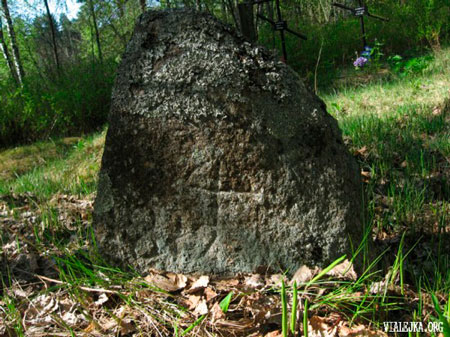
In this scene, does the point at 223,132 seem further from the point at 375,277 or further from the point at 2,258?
the point at 2,258

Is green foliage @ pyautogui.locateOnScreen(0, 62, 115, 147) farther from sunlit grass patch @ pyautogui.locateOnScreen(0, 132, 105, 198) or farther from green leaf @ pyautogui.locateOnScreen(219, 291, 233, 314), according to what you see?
green leaf @ pyautogui.locateOnScreen(219, 291, 233, 314)

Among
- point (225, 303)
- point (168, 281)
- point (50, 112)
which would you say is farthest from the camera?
point (50, 112)

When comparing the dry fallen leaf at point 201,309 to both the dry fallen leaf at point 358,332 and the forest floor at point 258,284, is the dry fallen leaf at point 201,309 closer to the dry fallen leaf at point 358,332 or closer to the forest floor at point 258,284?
the forest floor at point 258,284

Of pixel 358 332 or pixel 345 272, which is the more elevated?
pixel 345 272

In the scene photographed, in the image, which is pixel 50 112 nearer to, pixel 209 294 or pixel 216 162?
pixel 216 162

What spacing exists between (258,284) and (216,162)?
1.72ft

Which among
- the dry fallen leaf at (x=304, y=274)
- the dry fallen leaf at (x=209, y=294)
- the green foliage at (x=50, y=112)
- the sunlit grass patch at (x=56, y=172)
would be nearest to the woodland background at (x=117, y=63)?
the green foliage at (x=50, y=112)

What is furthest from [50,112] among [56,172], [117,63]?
[56,172]

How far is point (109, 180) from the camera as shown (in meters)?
1.75

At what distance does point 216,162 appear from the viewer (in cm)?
162

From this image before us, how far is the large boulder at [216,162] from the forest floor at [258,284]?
0.37 feet

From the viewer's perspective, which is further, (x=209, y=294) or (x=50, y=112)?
(x=50, y=112)

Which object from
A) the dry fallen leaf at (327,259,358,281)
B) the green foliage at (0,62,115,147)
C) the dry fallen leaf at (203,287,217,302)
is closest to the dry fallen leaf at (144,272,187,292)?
the dry fallen leaf at (203,287,217,302)

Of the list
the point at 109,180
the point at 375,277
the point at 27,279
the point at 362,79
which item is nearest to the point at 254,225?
the point at 375,277
